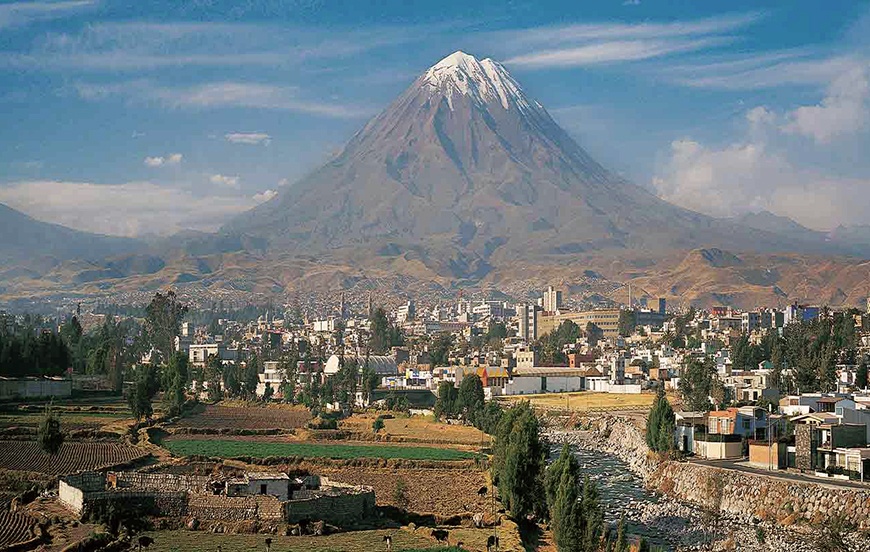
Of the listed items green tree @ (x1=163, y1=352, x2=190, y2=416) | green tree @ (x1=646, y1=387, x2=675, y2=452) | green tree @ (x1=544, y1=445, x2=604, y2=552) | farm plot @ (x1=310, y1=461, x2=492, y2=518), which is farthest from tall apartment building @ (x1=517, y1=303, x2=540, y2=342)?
green tree @ (x1=544, y1=445, x2=604, y2=552)

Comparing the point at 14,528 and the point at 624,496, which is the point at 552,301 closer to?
the point at 624,496

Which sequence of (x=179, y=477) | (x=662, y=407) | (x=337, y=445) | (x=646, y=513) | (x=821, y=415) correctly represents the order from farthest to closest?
1. (x=337, y=445)
2. (x=662, y=407)
3. (x=821, y=415)
4. (x=646, y=513)
5. (x=179, y=477)

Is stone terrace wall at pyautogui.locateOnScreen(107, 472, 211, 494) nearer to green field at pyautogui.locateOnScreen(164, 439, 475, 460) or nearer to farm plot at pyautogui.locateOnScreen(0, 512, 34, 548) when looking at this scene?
farm plot at pyautogui.locateOnScreen(0, 512, 34, 548)

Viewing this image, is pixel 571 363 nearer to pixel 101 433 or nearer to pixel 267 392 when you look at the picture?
pixel 267 392

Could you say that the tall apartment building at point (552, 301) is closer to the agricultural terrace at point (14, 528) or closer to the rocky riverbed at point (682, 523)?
the rocky riverbed at point (682, 523)

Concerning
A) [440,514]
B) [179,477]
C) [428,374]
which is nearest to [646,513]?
[440,514]

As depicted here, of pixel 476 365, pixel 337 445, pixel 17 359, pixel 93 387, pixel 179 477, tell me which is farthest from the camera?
pixel 476 365

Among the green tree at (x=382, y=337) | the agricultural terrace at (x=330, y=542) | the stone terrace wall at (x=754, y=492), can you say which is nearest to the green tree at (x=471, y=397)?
the stone terrace wall at (x=754, y=492)
